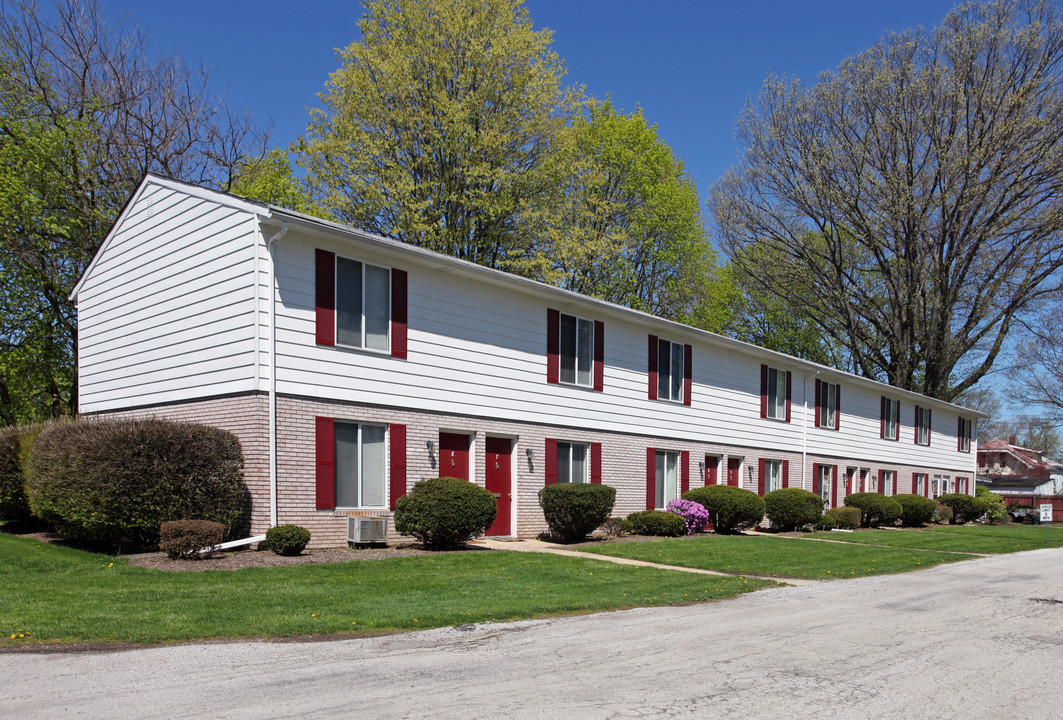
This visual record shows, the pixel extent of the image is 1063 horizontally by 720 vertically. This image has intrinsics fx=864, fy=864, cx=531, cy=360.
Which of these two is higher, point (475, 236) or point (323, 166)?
point (323, 166)

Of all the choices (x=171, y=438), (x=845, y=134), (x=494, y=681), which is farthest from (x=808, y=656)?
(x=845, y=134)

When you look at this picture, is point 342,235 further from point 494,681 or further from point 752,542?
point 752,542

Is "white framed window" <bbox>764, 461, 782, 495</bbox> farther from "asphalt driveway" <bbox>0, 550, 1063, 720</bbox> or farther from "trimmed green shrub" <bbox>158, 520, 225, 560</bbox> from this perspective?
"trimmed green shrub" <bbox>158, 520, 225, 560</bbox>

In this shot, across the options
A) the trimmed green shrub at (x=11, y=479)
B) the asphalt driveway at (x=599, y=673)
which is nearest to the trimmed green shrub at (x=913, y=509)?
the asphalt driveway at (x=599, y=673)

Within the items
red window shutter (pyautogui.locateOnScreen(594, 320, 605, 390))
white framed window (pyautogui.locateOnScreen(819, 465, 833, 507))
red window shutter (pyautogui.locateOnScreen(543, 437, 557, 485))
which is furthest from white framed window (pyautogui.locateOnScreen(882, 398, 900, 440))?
red window shutter (pyautogui.locateOnScreen(543, 437, 557, 485))

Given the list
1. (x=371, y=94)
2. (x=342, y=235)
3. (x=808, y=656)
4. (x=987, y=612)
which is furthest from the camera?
(x=371, y=94)

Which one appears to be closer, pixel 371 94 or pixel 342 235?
pixel 342 235

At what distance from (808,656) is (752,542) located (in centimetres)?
1235

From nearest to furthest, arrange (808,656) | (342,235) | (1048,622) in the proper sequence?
(808,656)
(1048,622)
(342,235)

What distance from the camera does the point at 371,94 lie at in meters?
28.5

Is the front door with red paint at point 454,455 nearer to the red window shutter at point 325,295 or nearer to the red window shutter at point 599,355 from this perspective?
the red window shutter at point 325,295

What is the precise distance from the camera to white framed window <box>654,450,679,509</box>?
76.5 feet

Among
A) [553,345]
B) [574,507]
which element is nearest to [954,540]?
[574,507]

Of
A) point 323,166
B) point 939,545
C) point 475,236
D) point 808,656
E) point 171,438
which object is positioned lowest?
point 939,545
